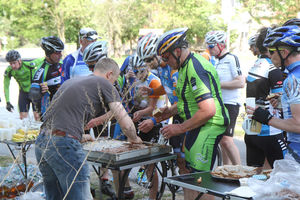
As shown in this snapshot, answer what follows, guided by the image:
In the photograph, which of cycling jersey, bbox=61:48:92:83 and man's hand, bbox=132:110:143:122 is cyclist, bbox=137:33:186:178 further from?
cycling jersey, bbox=61:48:92:83

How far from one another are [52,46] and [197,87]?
3.84 metres

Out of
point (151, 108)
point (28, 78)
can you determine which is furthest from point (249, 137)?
point (28, 78)

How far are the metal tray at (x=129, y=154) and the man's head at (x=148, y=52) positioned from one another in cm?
125

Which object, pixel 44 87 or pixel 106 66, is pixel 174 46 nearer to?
pixel 106 66

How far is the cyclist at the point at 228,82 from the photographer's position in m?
6.36

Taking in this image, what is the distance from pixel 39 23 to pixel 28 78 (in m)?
26.2

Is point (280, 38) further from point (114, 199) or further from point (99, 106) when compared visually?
point (114, 199)

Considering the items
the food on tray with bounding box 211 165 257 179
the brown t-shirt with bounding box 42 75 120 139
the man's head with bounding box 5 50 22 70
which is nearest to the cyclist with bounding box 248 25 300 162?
the food on tray with bounding box 211 165 257 179

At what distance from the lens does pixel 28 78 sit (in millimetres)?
8359

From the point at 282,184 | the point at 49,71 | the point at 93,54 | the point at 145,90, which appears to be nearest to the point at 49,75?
the point at 49,71

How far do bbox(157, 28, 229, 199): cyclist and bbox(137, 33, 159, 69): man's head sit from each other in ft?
3.44

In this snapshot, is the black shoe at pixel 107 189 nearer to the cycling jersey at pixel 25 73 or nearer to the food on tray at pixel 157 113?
the food on tray at pixel 157 113

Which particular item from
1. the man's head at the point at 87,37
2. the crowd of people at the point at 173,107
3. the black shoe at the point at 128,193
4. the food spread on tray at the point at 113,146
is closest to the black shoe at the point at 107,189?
the crowd of people at the point at 173,107

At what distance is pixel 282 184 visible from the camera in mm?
2768
